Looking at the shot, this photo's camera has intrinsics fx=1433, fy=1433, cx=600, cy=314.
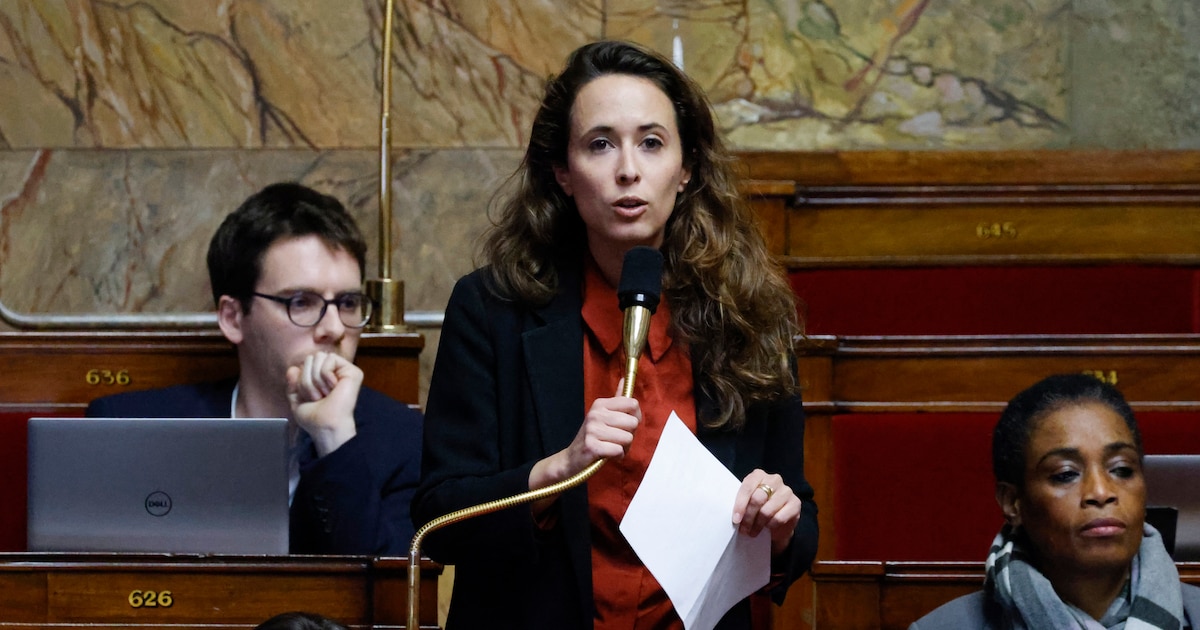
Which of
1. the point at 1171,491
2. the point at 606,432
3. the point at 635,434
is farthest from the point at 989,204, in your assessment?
the point at 606,432

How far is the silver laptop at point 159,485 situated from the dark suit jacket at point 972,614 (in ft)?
2.59

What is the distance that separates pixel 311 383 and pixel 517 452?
32.3 inches

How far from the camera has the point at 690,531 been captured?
1.36m

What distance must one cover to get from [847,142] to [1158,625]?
1.81 meters

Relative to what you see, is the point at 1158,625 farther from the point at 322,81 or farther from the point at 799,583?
the point at 322,81

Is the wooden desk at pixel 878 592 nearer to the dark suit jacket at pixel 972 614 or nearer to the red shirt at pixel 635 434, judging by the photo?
the dark suit jacket at pixel 972 614

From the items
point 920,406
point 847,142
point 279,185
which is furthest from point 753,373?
point 847,142

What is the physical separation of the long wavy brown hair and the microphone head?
0.20m

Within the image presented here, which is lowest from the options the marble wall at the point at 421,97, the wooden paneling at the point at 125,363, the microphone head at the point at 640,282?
the microphone head at the point at 640,282

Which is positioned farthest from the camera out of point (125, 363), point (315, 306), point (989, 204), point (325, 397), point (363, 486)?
point (989, 204)

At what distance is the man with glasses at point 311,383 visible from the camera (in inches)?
81.8

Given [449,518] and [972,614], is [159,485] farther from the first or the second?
[972,614]

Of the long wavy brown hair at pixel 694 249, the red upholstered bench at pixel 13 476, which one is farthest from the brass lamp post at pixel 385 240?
the long wavy brown hair at pixel 694 249

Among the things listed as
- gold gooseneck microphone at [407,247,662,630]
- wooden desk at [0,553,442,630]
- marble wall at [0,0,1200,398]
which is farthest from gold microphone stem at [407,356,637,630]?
marble wall at [0,0,1200,398]
